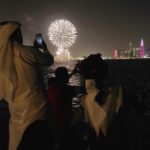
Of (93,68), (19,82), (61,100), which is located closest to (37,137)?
(19,82)

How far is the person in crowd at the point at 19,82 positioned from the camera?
3941 mm

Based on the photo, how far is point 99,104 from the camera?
12.8 ft

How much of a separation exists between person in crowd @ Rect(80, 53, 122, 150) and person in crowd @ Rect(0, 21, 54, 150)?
1.28 feet

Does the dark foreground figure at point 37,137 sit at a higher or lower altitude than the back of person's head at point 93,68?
lower

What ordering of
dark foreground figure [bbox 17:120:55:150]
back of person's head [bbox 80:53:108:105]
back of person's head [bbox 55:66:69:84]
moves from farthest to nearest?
back of person's head [bbox 55:66:69:84] < back of person's head [bbox 80:53:108:105] < dark foreground figure [bbox 17:120:55:150]

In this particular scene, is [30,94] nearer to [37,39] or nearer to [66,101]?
[37,39]

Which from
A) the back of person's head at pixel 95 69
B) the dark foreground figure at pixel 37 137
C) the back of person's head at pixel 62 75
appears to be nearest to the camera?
the dark foreground figure at pixel 37 137

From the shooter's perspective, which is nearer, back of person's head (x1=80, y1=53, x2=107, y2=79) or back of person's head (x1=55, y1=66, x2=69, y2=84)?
back of person's head (x1=80, y1=53, x2=107, y2=79)

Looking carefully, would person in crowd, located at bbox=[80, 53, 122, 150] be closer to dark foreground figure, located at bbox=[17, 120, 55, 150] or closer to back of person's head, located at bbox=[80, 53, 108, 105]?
back of person's head, located at bbox=[80, 53, 108, 105]

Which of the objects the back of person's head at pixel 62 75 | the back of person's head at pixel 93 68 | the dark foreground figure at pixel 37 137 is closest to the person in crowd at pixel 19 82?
A: the dark foreground figure at pixel 37 137

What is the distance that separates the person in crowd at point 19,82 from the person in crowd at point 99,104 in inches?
15.4

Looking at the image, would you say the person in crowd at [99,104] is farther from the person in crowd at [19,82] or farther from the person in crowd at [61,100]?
the person in crowd at [61,100]

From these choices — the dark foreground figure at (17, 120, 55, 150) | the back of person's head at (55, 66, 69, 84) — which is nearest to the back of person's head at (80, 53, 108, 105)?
the dark foreground figure at (17, 120, 55, 150)

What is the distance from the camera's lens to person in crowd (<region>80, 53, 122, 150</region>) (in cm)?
391
